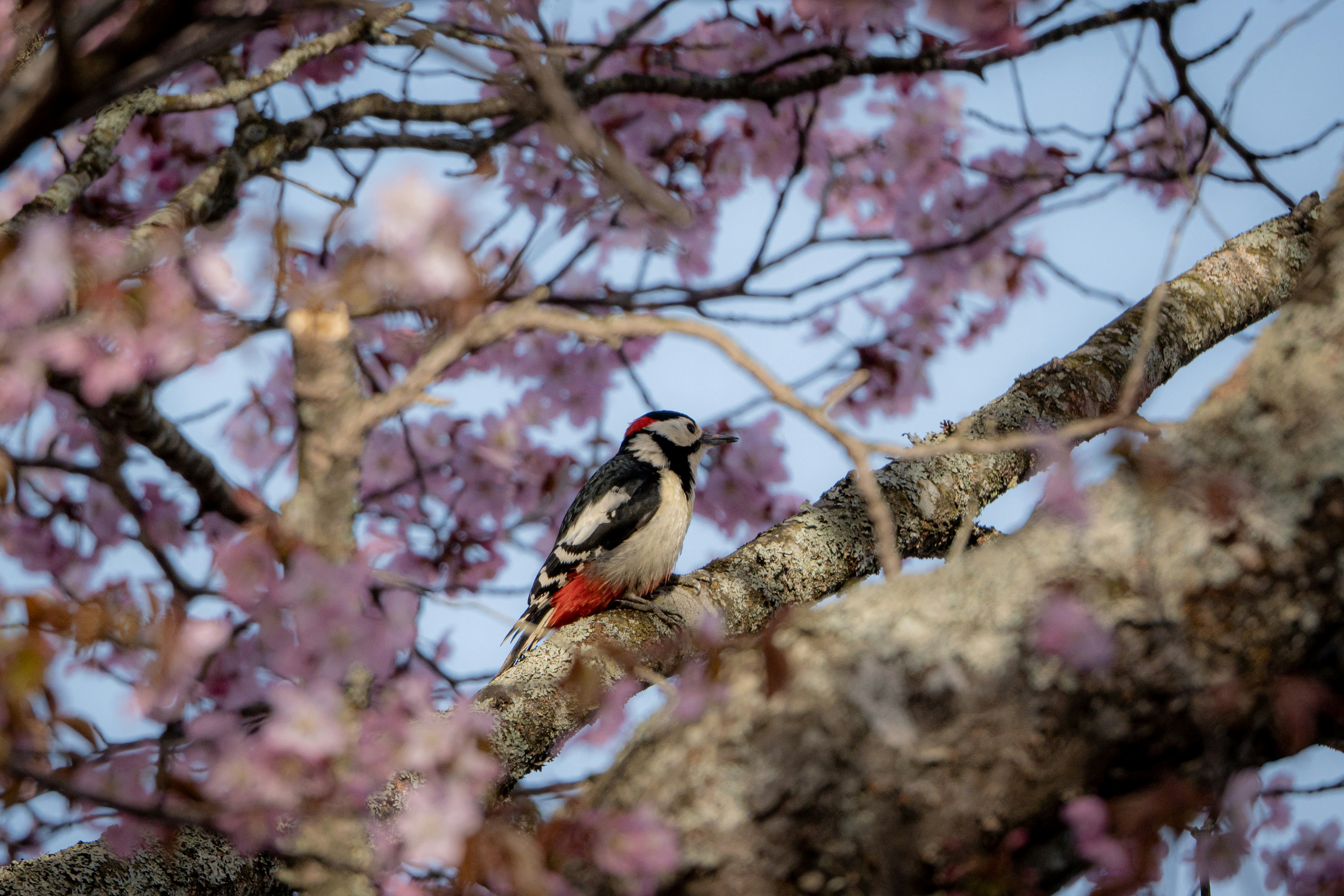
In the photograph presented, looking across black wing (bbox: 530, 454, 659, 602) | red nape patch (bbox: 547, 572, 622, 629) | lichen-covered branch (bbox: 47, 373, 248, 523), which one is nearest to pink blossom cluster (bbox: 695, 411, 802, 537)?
black wing (bbox: 530, 454, 659, 602)

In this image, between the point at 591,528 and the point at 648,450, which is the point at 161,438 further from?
the point at 648,450

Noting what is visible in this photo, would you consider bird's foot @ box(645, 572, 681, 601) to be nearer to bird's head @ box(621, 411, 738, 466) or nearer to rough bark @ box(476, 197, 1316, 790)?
rough bark @ box(476, 197, 1316, 790)

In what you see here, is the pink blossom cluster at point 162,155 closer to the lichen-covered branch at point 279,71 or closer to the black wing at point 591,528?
the lichen-covered branch at point 279,71

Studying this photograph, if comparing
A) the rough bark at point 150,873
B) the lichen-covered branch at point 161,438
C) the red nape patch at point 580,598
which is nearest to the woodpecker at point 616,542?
the red nape patch at point 580,598

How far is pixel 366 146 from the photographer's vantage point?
362 centimetres

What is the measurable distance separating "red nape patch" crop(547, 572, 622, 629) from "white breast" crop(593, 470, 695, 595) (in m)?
0.05

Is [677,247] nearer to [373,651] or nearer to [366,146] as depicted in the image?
[366,146]

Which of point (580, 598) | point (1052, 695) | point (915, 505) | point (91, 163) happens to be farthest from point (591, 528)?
point (1052, 695)

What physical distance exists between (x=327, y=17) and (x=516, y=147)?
3.03 feet

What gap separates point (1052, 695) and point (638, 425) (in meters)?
3.91

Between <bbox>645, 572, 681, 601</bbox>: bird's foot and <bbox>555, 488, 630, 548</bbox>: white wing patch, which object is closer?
<bbox>645, 572, 681, 601</bbox>: bird's foot

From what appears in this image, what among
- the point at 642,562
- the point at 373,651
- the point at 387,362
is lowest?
the point at 373,651

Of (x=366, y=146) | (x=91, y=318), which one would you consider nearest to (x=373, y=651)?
(x=91, y=318)

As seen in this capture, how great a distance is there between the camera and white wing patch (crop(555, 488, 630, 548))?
3.96 meters
